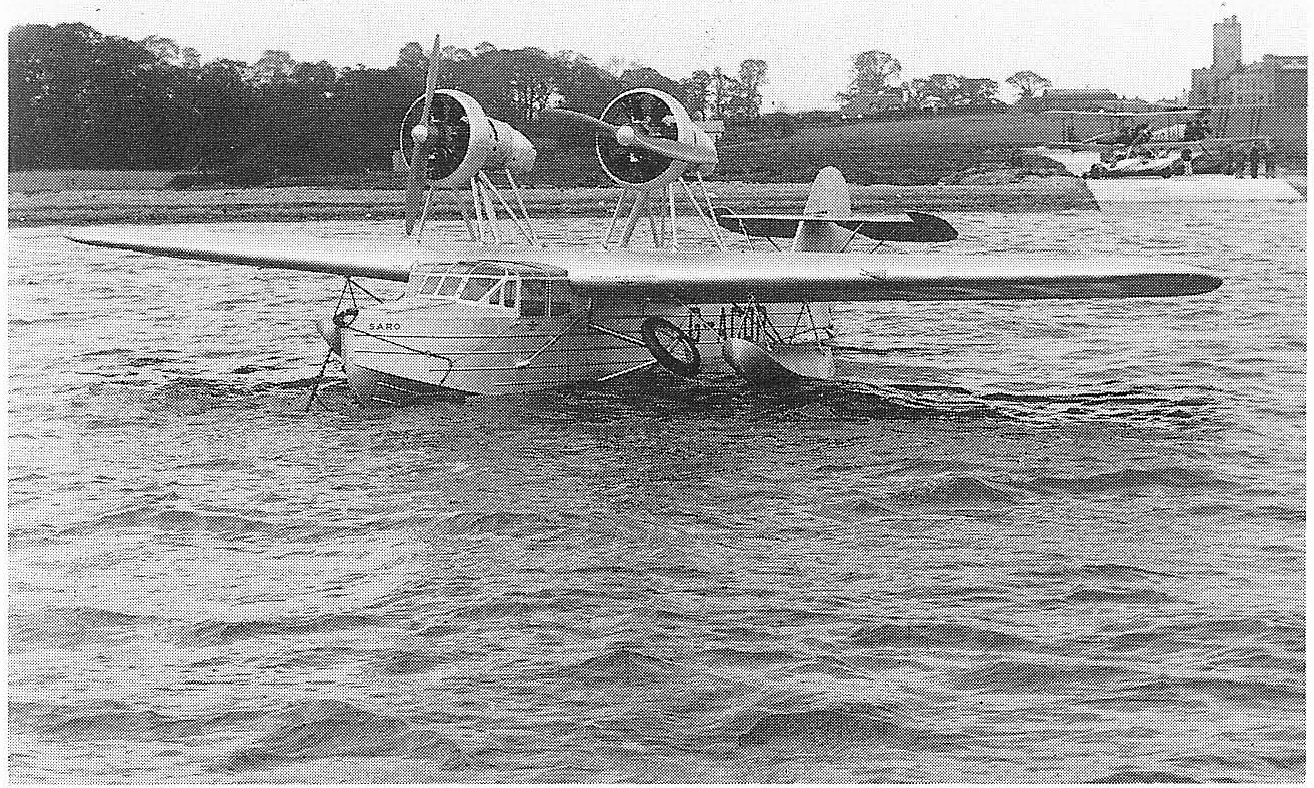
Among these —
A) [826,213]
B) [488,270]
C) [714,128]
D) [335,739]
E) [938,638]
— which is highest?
[714,128]

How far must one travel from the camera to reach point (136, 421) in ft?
54.8

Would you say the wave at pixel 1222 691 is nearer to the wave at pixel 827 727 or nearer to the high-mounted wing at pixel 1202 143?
the wave at pixel 827 727

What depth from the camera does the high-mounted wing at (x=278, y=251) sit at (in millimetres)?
21312

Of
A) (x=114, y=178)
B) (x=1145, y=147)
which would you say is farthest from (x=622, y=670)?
(x=114, y=178)

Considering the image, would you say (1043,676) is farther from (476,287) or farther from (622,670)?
(476,287)

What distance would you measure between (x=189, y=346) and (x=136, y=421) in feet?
21.6

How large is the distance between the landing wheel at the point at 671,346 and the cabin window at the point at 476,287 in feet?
8.28

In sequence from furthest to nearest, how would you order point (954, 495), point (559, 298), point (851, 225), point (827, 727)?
point (851, 225) → point (559, 298) → point (954, 495) → point (827, 727)

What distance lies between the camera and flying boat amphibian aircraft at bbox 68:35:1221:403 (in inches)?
663

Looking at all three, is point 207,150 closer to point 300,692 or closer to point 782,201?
point 782,201

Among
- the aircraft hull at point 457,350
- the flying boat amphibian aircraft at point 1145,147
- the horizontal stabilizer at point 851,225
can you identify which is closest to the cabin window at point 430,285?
the aircraft hull at point 457,350

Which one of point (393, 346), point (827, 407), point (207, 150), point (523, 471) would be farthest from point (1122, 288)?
point (207, 150)

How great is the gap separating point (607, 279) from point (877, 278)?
3.51 meters

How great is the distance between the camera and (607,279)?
18422 mm
